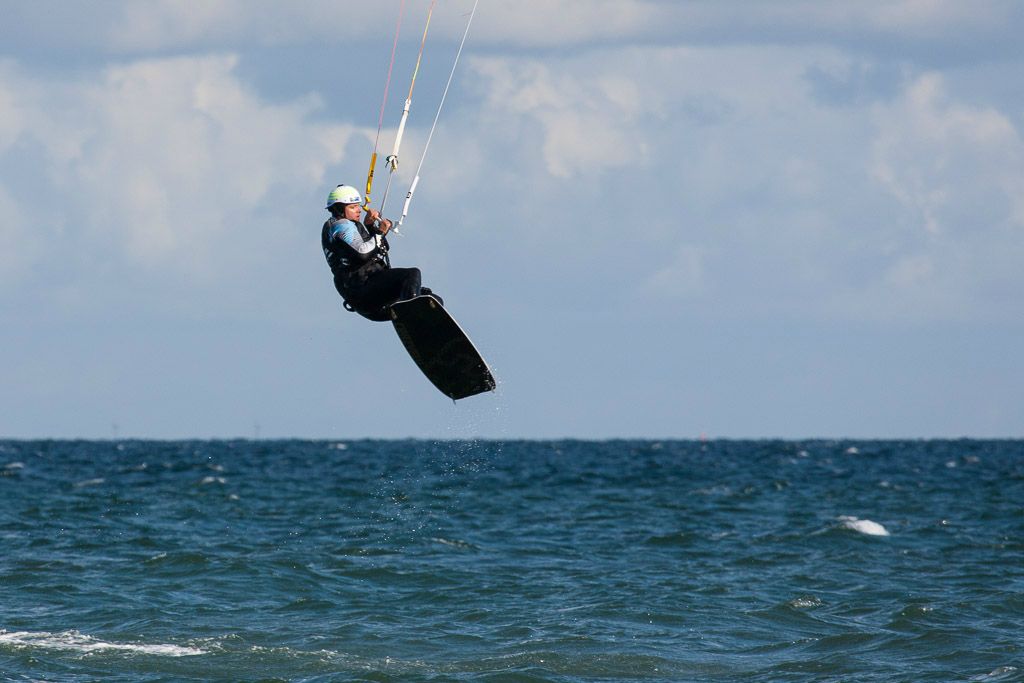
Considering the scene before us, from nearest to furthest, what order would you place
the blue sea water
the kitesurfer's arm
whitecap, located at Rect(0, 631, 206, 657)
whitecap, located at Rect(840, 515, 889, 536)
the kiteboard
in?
1. the kitesurfer's arm
2. the kiteboard
3. the blue sea water
4. whitecap, located at Rect(0, 631, 206, 657)
5. whitecap, located at Rect(840, 515, 889, 536)

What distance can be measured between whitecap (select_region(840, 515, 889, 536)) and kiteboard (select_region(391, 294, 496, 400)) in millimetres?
16196

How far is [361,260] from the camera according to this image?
15.9 m

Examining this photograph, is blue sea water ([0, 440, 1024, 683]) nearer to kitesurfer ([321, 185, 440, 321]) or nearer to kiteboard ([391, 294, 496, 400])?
kiteboard ([391, 294, 496, 400])

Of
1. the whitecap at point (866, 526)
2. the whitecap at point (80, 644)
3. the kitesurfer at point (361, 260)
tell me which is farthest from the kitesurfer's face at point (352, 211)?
the whitecap at point (866, 526)

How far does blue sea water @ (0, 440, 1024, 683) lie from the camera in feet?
57.0

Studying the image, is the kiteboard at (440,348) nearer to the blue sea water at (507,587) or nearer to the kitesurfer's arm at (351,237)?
the kitesurfer's arm at (351,237)

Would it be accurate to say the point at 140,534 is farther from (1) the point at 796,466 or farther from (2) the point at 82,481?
(1) the point at 796,466

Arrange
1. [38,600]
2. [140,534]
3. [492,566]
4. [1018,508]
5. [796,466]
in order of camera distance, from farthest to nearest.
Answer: [796,466] < [1018,508] < [140,534] < [492,566] < [38,600]

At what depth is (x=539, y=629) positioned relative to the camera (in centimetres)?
1930

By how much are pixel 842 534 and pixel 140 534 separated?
15529mm

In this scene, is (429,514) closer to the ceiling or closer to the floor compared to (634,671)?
closer to the ceiling

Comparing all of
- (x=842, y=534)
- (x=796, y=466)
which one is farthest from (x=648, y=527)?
(x=796, y=466)

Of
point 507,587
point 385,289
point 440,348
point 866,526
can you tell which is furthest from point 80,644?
point 866,526

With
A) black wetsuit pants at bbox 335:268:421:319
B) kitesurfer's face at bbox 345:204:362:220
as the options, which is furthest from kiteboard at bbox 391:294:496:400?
kitesurfer's face at bbox 345:204:362:220
